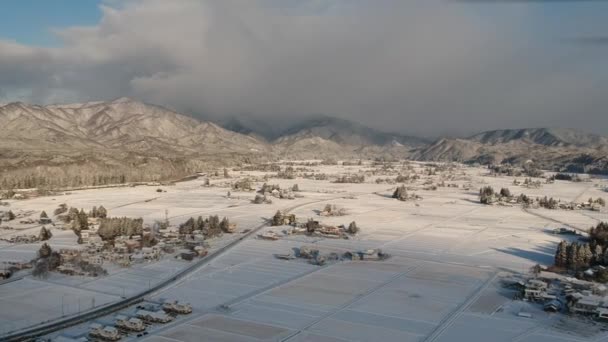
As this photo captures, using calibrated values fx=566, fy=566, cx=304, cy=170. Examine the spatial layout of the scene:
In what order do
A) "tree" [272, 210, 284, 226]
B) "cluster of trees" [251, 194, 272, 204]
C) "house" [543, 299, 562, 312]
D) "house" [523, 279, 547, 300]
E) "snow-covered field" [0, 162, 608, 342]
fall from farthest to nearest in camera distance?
"cluster of trees" [251, 194, 272, 204] < "tree" [272, 210, 284, 226] < "house" [523, 279, 547, 300] < "house" [543, 299, 562, 312] < "snow-covered field" [0, 162, 608, 342]

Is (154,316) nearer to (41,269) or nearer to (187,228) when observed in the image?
(41,269)

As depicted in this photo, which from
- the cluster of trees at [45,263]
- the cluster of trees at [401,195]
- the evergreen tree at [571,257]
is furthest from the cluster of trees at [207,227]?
the cluster of trees at [401,195]

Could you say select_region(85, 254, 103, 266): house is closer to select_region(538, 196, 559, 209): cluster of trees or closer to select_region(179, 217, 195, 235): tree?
select_region(179, 217, 195, 235): tree

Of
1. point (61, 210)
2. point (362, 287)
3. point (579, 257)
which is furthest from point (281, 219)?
point (579, 257)

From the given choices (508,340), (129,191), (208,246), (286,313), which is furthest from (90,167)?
(508,340)

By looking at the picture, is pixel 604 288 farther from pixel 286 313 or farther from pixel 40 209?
pixel 40 209

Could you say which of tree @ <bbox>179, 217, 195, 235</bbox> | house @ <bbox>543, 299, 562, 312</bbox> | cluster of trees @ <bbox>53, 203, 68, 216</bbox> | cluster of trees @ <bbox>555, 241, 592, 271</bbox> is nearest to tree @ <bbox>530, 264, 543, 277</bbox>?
cluster of trees @ <bbox>555, 241, 592, 271</bbox>

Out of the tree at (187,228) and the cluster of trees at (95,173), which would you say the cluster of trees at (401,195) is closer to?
the tree at (187,228)
